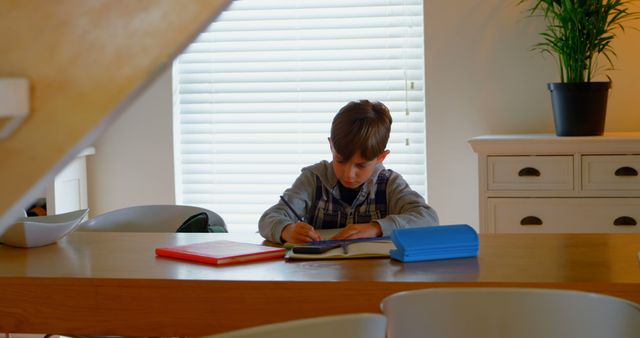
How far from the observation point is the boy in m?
2.51

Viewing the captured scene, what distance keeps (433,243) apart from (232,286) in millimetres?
490

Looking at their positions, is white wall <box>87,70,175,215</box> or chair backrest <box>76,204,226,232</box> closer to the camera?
chair backrest <box>76,204,226,232</box>

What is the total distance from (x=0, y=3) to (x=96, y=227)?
2.92m

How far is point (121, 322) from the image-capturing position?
5.69ft

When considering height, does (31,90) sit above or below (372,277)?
above

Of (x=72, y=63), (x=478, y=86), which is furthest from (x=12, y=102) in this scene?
(x=478, y=86)

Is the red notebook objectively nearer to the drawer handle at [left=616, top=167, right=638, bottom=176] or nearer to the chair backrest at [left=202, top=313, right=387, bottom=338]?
the chair backrest at [left=202, top=313, right=387, bottom=338]

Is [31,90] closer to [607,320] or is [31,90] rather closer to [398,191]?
[607,320]

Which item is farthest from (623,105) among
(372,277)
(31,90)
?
(31,90)

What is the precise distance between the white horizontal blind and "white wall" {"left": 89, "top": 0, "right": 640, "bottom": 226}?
108mm

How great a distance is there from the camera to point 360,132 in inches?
99.2

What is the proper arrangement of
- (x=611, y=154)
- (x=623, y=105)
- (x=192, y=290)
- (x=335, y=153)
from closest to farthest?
(x=192, y=290) → (x=335, y=153) → (x=611, y=154) → (x=623, y=105)

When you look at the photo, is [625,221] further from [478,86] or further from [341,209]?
[341,209]

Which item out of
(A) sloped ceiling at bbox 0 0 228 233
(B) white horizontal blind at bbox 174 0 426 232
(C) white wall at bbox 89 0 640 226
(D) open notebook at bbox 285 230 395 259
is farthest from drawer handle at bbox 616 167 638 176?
(A) sloped ceiling at bbox 0 0 228 233
